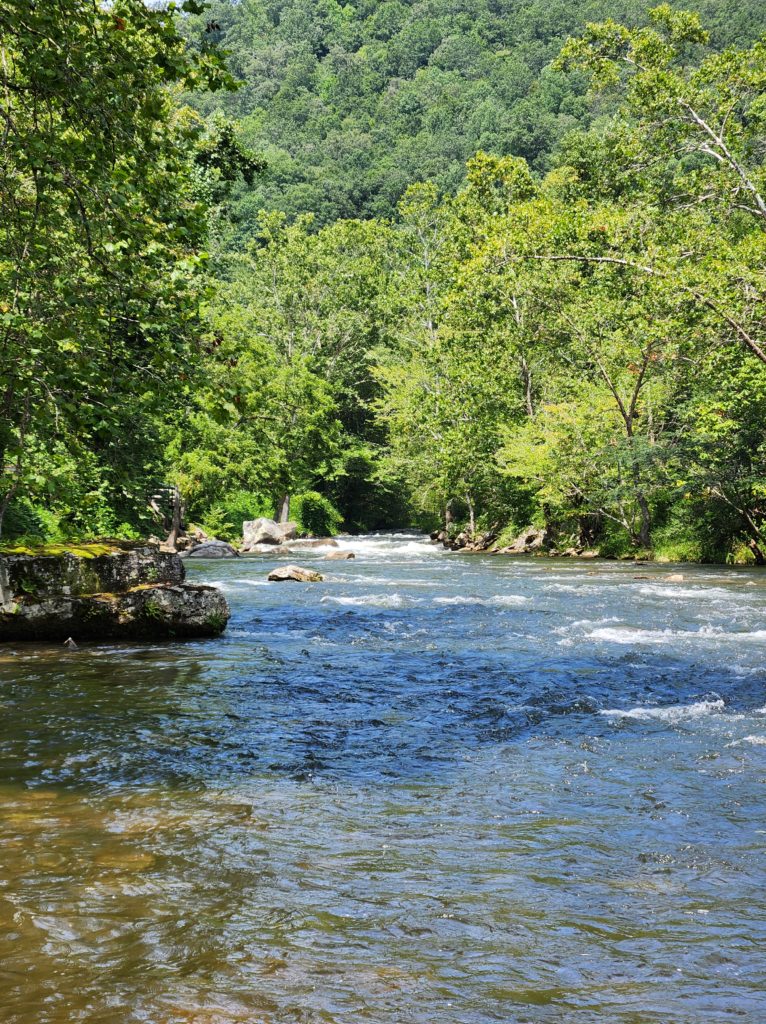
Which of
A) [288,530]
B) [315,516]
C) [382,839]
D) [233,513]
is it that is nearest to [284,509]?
[233,513]

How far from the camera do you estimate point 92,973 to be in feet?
12.5

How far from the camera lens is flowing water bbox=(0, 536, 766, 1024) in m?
3.75

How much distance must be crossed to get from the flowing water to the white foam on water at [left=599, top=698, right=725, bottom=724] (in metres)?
0.05

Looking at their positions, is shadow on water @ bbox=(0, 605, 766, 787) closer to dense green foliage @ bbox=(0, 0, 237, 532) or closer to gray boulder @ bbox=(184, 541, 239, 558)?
dense green foliage @ bbox=(0, 0, 237, 532)

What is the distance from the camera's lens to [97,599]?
13.2 meters

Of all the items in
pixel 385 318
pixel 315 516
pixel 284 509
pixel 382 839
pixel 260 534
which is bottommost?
pixel 382 839

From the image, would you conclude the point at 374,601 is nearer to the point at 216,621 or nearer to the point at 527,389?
the point at 216,621

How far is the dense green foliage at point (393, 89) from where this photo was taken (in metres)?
104

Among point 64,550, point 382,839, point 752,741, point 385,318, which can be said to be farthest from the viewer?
point 385,318

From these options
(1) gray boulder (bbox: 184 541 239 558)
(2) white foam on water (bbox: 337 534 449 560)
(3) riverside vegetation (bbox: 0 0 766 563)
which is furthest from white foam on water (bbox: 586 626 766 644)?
(1) gray boulder (bbox: 184 541 239 558)

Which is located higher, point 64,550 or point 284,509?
point 284,509

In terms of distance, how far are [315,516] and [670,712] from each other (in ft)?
147

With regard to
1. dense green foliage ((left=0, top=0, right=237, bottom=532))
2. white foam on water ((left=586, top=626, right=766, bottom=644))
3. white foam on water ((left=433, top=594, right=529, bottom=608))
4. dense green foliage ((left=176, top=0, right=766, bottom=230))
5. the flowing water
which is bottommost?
the flowing water

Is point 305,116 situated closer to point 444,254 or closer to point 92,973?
point 444,254
